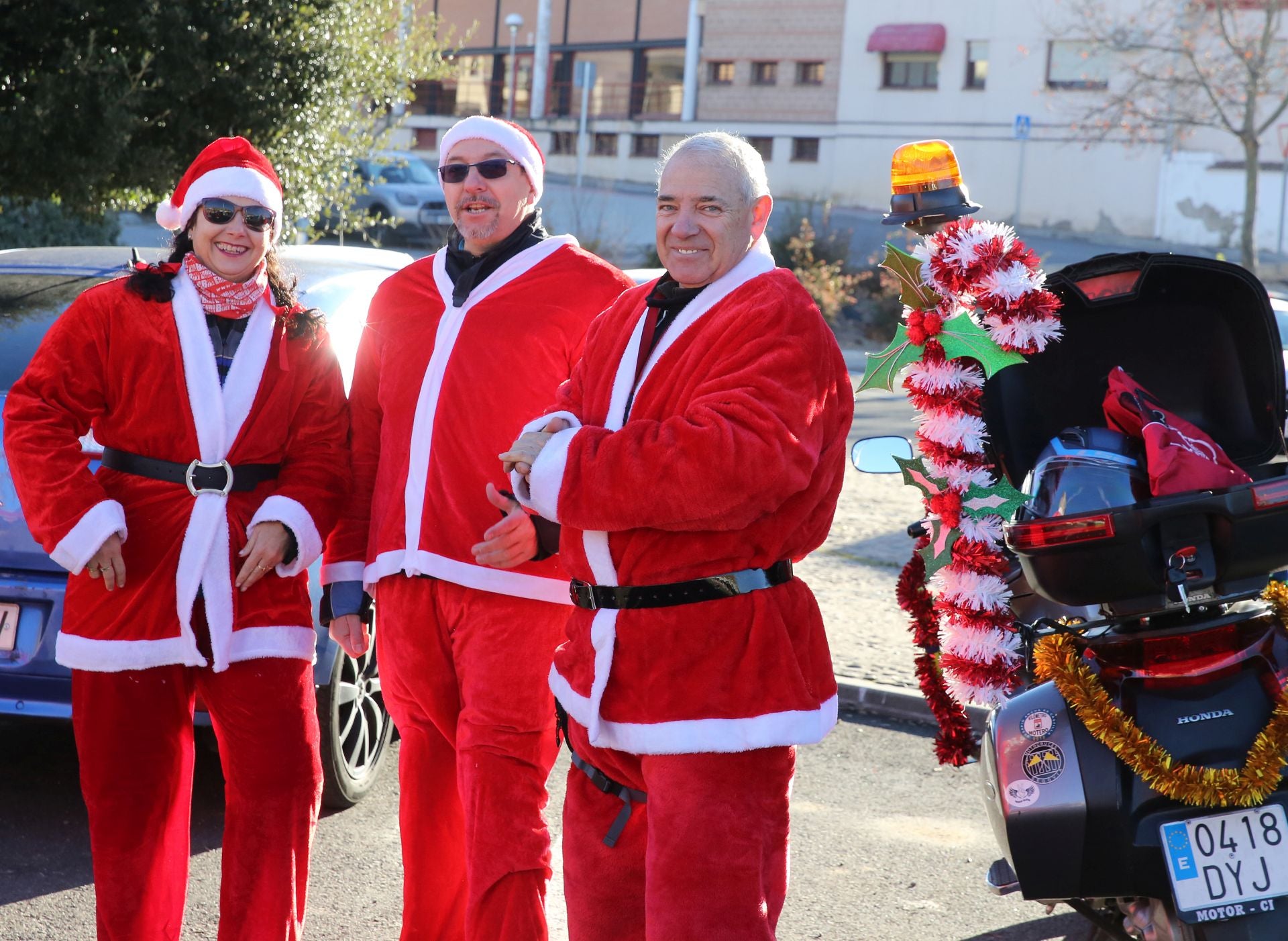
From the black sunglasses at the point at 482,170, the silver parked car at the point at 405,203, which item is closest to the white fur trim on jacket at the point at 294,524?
the black sunglasses at the point at 482,170

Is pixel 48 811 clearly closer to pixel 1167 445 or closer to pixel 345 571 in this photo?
pixel 345 571

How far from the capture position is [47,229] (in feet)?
45.5

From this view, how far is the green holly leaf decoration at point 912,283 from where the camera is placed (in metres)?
3.42

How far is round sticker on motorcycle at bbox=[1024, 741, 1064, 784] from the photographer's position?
3.03 metres

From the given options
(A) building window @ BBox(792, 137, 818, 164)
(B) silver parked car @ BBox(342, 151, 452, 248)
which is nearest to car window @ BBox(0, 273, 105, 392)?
(B) silver parked car @ BBox(342, 151, 452, 248)

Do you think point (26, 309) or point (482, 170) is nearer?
point (482, 170)

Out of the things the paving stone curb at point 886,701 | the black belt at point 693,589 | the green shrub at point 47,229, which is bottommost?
the paving stone curb at point 886,701

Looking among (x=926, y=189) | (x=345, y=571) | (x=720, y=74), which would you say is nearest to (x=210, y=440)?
(x=345, y=571)

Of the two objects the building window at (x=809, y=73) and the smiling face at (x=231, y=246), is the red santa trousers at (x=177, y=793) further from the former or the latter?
the building window at (x=809, y=73)

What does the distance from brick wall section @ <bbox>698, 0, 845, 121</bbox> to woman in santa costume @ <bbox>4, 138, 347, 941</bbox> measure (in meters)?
41.3

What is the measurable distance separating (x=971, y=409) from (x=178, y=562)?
1831 millimetres

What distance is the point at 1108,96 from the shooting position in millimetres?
35469

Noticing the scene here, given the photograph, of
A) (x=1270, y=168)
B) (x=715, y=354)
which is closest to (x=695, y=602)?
(x=715, y=354)

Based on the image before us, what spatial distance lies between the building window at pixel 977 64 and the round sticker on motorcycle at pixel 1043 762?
39.0m
